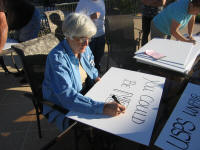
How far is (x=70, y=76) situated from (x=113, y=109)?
1.50ft

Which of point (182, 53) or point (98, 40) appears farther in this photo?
point (98, 40)

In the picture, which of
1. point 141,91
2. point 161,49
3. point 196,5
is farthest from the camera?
point 196,5

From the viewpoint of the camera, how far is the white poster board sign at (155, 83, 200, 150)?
0.88 metres

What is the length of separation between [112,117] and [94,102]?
0.16 m

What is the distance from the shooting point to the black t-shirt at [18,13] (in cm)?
224

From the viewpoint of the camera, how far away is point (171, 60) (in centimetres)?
150

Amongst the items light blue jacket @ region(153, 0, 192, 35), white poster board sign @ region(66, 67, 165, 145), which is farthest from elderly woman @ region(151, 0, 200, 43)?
white poster board sign @ region(66, 67, 165, 145)

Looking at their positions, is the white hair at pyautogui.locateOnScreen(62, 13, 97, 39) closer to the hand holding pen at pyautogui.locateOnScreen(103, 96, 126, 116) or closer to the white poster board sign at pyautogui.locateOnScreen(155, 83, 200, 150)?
the hand holding pen at pyautogui.locateOnScreen(103, 96, 126, 116)

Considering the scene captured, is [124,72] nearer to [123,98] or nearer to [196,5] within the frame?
[123,98]

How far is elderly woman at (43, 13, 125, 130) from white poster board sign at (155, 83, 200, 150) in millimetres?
299

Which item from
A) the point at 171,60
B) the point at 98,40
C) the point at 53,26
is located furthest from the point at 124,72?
the point at 53,26

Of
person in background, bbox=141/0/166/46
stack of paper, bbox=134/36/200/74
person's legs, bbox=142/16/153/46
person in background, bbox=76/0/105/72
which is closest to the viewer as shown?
stack of paper, bbox=134/36/200/74

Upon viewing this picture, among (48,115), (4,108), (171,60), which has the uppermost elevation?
(171,60)

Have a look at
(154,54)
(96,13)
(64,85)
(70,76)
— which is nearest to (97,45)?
(96,13)
